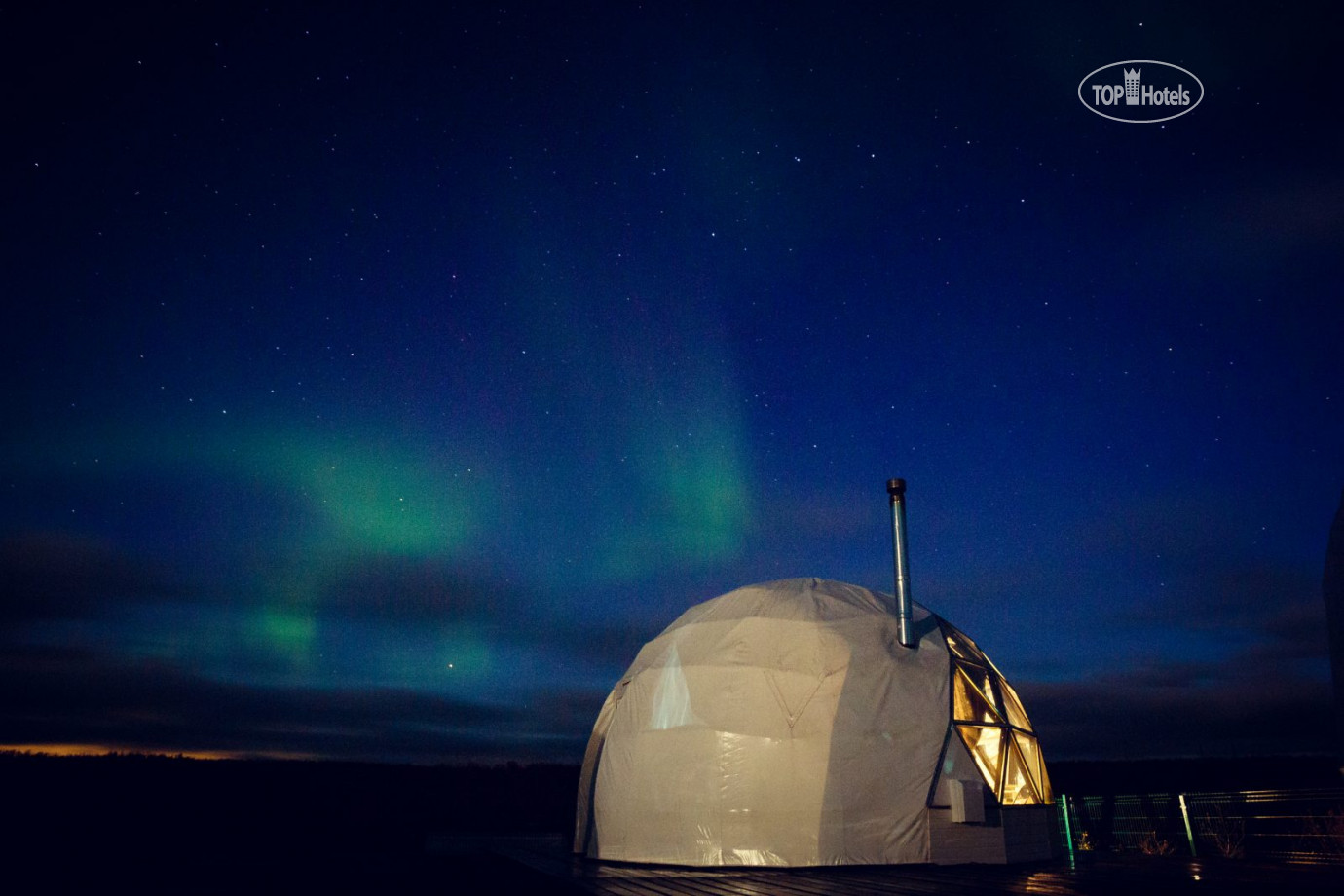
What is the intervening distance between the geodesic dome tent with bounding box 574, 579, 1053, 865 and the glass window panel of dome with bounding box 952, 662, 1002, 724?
0.07 ft

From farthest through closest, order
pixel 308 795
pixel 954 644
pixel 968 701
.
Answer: pixel 308 795, pixel 954 644, pixel 968 701

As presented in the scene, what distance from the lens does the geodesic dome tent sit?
469 inches

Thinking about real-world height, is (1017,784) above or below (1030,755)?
below

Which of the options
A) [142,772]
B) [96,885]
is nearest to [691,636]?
[96,885]

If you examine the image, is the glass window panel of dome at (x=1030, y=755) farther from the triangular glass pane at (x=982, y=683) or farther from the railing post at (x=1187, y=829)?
the railing post at (x=1187, y=829)

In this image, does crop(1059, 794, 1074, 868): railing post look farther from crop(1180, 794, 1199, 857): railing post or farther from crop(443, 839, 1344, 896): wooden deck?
crop(1180, 794, 1199, 857): railing post

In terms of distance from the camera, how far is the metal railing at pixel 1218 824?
12.4m

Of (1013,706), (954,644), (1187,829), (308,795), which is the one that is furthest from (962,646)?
(308,795)

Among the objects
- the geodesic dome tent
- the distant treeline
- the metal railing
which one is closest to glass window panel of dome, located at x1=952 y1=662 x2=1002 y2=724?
the geodesic dome tent

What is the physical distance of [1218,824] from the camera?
1390 centimetres

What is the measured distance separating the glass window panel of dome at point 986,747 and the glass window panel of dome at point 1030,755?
0.55m

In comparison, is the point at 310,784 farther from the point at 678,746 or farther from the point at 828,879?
the point at 828,879

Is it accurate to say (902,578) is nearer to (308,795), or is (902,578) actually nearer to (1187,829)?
(1187,829)

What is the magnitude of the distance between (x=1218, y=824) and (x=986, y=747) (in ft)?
15.7
